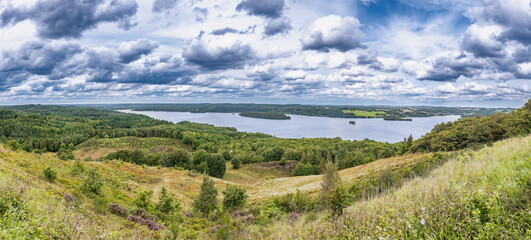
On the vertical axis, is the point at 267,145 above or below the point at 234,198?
below

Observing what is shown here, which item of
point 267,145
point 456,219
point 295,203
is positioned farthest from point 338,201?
point 267,145

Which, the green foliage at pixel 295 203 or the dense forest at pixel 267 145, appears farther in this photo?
the dense forest at pixel 267 145

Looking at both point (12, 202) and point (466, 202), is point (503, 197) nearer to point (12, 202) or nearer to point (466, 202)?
point (466, 202)

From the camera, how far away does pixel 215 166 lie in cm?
5075

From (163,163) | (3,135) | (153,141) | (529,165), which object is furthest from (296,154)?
(3,135)

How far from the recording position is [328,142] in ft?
291

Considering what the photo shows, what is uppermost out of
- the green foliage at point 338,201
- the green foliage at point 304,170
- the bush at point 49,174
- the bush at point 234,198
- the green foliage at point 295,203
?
A: the green foliage at point 338,201

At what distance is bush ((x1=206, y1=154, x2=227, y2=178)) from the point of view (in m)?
50.8

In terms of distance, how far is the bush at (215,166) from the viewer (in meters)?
50.8

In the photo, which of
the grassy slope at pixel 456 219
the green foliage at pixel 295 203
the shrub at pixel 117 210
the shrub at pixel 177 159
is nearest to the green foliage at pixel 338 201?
the grassy slope at pixel 456 219

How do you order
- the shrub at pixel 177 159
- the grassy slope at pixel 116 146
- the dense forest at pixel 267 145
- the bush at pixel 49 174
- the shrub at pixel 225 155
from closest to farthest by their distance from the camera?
the bush at pixel 49 174
the dense forest at pixel 267 145
the shrub at pixel 177 159
the shrub at pixel 225 155
the grassy slope at pixel 116 146

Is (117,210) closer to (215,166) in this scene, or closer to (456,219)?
(456,219)

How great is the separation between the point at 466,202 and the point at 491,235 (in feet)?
2.84

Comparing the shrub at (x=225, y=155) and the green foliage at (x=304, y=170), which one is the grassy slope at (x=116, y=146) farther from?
the green foliage at (x=304, y=170)
